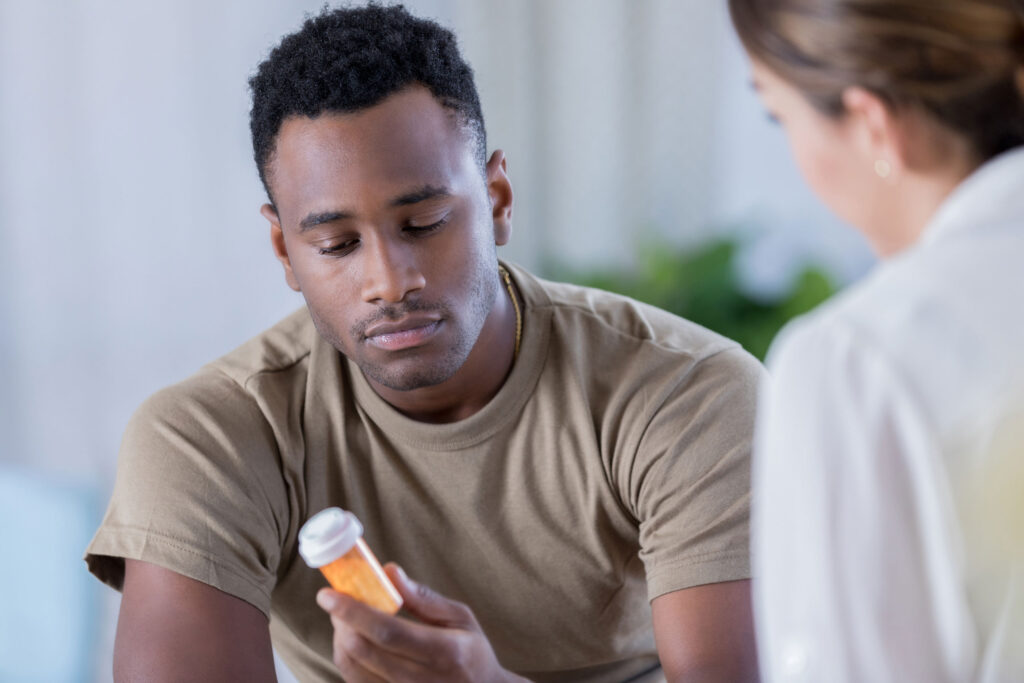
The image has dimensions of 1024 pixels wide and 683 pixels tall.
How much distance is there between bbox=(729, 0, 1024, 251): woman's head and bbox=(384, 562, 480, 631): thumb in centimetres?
49

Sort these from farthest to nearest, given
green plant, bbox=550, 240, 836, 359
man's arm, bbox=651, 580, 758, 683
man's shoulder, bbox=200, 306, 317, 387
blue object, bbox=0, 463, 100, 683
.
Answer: green plant, bbox=550, 240, 836, 359 → blue object, bbox=0, 463, 100, 683 → man's shoulder, bbox=200, 306, 317, 387 → man's arm, bbox=651, 580, 758, 683

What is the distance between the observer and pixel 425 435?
138 cm

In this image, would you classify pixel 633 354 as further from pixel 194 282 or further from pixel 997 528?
pixel 194 282

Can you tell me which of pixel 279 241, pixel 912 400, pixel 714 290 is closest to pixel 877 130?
pixel 912 400

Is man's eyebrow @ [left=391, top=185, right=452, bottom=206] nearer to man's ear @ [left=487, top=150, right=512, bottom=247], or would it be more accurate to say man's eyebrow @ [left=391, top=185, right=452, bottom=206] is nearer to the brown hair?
man's ear @ [left=487, top=150, right=512, bottom=247]

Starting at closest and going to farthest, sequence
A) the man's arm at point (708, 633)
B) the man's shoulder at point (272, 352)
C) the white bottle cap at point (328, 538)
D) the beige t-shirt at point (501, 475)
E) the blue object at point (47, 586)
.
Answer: the white bottle cap at point (328, 538), the man's arm at point (708, 633), the beige t-shirt at point (501, 475), the man's shoulder at point (272, 352), the blue object at point (47, 586)

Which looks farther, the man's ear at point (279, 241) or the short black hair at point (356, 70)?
the man's ear at point (279, 241)

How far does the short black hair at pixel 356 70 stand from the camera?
4.13ft

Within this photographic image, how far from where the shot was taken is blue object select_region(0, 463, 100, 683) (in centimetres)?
169

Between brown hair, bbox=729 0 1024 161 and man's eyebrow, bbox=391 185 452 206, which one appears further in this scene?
man's eyebrow, bbox=391 185 452 206

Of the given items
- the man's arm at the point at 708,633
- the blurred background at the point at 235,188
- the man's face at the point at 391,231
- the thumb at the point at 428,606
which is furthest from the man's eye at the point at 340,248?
the blurred background at the point at 235,188

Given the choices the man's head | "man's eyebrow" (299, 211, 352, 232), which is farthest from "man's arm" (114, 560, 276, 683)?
"man's eyebrow" (299, 211, 352, 232)

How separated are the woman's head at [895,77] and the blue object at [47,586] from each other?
1.25 metres

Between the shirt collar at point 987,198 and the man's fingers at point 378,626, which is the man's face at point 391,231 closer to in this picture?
the man's fingers at point 378,626
